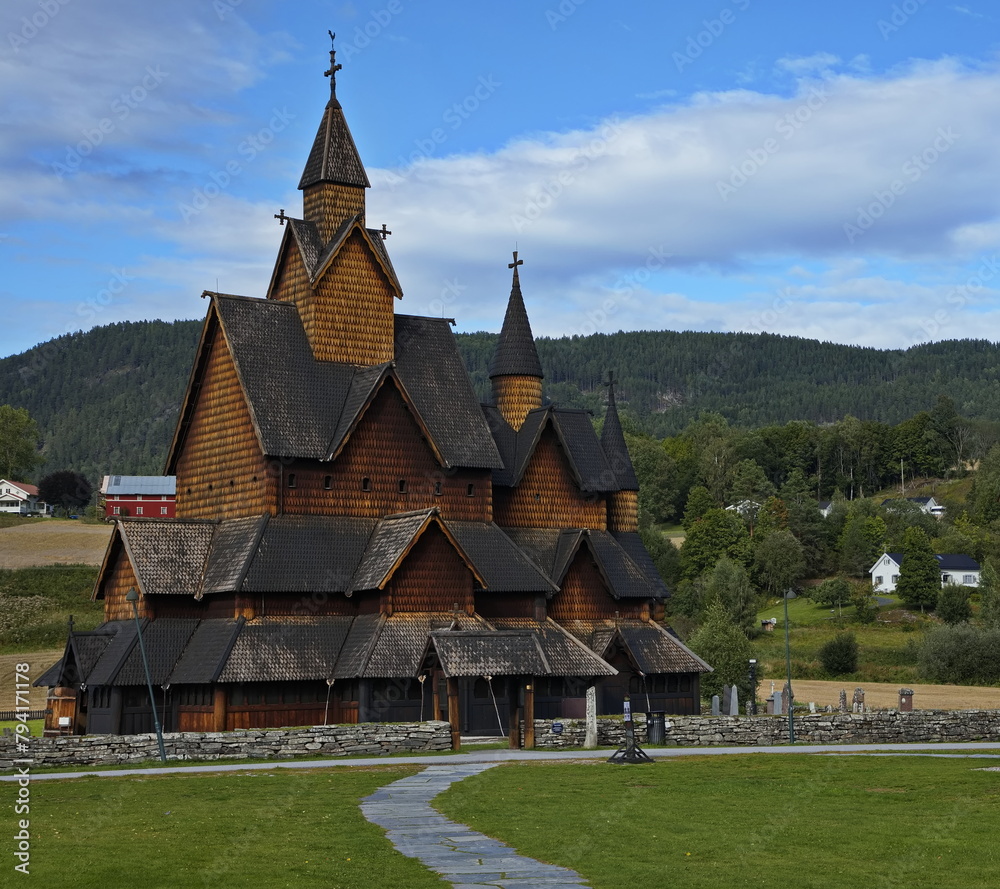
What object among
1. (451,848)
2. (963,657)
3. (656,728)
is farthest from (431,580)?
(963,657)

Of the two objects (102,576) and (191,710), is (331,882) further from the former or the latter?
(102,576)

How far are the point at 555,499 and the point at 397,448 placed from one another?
8482mm

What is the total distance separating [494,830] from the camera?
68.6 ft

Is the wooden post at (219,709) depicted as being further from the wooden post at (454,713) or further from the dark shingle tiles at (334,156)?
the dark shingle tiles at (334,156)

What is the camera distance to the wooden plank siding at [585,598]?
170 ft

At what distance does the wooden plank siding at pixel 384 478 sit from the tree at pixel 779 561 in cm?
7408

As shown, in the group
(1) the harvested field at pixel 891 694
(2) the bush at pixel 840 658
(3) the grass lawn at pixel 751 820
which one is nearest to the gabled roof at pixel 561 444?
(1) the harvested field at pixel 891 694

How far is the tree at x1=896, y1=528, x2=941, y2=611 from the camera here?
356ft

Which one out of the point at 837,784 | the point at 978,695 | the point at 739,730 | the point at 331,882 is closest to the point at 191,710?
the point at 739,730

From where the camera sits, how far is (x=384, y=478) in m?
48.3

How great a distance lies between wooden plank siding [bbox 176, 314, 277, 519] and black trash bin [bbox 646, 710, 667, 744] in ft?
47.6

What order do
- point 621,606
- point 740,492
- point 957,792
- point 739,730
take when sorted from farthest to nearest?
point 740,492 < point 621,606 < point 739,730 < point 957,792

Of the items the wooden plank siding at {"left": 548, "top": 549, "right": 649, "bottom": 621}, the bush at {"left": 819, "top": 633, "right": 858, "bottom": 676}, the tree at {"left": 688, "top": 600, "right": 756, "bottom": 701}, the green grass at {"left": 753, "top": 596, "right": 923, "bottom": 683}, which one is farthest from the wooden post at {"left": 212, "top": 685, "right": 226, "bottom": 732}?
the bush at {"left": 819, "top": 633, "right": 858, "bottom": 676}

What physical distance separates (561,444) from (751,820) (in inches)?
1307
